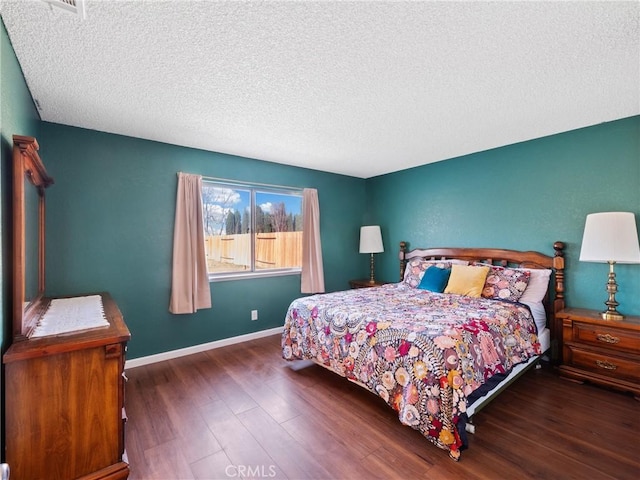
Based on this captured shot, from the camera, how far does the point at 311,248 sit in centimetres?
427

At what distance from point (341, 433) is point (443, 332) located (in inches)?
37.1

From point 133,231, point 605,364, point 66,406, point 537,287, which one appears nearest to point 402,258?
point 537,287

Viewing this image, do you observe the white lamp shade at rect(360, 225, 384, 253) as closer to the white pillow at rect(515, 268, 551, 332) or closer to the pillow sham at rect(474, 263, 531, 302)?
the pillow sham at rect(474, 263, 531, 302)

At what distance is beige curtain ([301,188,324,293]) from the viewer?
13.9 feet

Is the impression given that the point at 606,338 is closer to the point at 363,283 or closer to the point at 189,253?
the point at 363,283

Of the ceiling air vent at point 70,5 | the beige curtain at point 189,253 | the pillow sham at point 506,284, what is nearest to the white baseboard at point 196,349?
the beige curtain at point 189,253

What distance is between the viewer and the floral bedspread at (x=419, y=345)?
1.75 metres

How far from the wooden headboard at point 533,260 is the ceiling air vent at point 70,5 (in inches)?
154

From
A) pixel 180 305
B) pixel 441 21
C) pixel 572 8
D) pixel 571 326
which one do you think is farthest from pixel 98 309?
pixel 571 326

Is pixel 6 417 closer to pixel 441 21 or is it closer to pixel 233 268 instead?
pixel 233 268

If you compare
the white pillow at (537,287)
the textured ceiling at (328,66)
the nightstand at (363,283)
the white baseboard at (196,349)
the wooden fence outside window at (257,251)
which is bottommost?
the white baseboard at (196,349)

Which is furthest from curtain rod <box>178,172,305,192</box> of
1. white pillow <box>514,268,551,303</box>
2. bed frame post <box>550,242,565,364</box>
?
bed frame post <box>550,242,565,364</box>

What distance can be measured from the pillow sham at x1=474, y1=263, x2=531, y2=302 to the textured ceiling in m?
1.42

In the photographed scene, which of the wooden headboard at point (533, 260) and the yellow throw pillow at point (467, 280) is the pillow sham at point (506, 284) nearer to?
the yellow throw pillow at point (467, 280)
